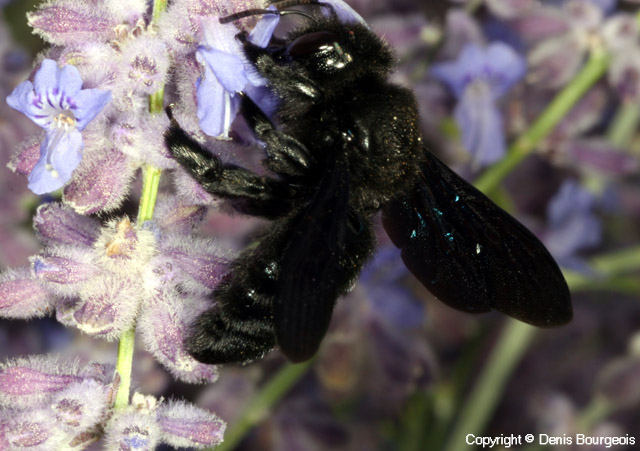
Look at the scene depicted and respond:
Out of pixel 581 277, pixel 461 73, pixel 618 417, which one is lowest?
pixel 618 417

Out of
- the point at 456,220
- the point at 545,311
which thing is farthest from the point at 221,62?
the point at 545,311

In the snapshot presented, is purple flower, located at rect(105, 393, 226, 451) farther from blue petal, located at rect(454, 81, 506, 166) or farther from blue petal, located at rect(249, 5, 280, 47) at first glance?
blue petal, located at rect(454, 81, 506, 166)

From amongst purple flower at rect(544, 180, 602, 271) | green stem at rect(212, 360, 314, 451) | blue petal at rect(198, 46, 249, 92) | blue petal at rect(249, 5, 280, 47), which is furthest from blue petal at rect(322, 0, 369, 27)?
purple flower at rect(544, 180, 602, 271)

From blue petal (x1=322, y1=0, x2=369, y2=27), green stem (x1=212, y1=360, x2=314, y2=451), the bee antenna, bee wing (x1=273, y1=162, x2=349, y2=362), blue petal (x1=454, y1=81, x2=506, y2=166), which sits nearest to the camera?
bee wing (x1=273, y1=162, x2=349, y2=362)

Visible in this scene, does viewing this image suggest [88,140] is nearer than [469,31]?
Yes

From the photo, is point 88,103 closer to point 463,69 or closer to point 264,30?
point 264,30

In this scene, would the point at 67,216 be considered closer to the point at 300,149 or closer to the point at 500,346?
the point at 300,149

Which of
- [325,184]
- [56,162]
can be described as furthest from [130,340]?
[325,184]
